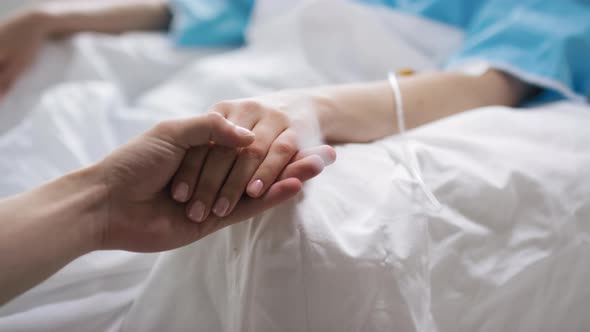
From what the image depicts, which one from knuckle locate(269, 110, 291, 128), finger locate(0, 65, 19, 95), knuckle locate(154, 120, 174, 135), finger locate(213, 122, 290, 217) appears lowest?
finger locate(0, 65, 19, 95)

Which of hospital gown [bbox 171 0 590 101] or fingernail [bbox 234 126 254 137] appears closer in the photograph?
fingernail [bbox 234 126 254 137]

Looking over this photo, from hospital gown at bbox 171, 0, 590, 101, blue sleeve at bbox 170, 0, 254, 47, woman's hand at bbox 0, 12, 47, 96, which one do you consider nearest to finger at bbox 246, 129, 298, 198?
hospital gown at bbox 171, 0, 590, 101

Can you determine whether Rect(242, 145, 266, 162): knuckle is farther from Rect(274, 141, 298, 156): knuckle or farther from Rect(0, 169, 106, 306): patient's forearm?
Rect(0, 169, 106, 306): patient's forearm

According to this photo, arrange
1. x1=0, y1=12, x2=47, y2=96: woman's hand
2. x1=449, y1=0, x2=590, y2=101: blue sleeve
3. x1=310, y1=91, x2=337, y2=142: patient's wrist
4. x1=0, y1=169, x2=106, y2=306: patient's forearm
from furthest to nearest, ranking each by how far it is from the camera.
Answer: x1=0, y1=12, x2=47, y2=96: woman's hand < x1=449, y1=0, x2=590, y2=101: blue sleeve < x1=310, y1=91, x2=337, y2=142: patient's wrist < x1=0, y1=169, x2=106, y2=306: patient's forearm

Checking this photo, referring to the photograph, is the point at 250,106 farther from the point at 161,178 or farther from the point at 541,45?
the point at 541,45

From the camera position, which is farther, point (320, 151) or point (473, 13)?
point (473, 13)

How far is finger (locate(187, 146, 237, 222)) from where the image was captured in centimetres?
46

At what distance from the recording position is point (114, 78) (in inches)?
34.2

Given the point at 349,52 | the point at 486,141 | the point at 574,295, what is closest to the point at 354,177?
the point at 486,141

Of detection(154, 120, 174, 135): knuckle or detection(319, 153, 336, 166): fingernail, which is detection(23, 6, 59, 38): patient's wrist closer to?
detection(154, 120, 174, 135): knuckle

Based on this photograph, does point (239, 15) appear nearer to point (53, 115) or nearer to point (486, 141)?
point (53, 115)

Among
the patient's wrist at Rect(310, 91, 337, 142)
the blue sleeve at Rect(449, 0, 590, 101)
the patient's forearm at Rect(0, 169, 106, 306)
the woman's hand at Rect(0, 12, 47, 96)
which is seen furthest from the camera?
the woman's hand at Rect(0, 12, 47, 96)

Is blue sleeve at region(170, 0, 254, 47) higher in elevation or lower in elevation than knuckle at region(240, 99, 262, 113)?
lower

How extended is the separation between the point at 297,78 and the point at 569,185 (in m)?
0.44
